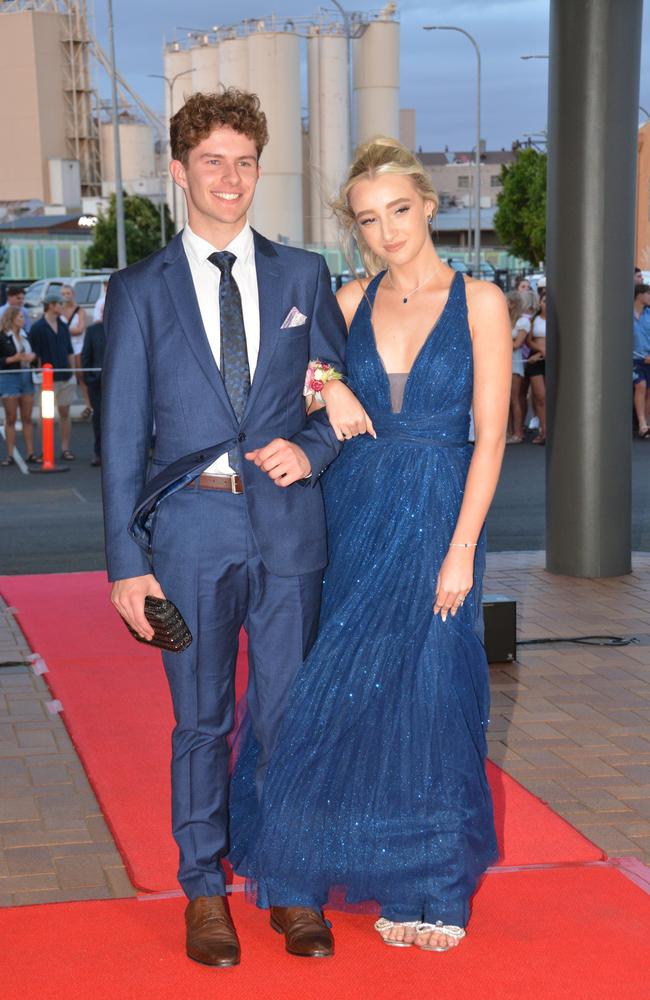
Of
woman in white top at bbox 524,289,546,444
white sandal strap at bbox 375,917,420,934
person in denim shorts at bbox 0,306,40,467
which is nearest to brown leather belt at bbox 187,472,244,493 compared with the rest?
white sandal strap at bbox 375,917,420,934

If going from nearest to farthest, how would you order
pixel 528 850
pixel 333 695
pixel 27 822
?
1. pixel 333 695
2. pixel 528 850
3. pixel 27 822

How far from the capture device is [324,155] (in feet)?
271

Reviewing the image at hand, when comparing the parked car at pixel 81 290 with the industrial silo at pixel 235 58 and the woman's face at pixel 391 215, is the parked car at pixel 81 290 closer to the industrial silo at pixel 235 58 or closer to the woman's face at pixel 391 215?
the woman's face at pixel 391 215

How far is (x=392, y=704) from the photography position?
3408 millimetres

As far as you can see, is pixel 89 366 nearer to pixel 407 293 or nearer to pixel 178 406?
pixel 407 293

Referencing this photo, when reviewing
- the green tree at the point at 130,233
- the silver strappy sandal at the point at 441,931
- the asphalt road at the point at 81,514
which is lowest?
the asphalt road at the point at 81,514

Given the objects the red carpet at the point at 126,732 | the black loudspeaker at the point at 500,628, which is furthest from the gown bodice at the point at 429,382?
the black loudspeaker at the point at 500,628

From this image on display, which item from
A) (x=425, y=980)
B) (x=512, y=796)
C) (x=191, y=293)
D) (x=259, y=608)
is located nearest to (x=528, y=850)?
(x=512, y=796)

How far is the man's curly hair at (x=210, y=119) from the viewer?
3137 millimetres

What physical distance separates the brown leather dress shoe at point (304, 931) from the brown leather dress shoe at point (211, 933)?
134 mm

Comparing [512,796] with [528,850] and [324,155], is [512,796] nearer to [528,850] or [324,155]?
[528,850]

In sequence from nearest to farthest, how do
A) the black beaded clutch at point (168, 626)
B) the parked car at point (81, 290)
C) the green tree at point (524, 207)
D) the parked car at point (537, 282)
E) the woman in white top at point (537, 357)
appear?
1. the black beaded clutch at point (168, 626)
2. the woman in white top at point (537, 357)
3. the parked car at point (537, 282)
4. the parked car at point (81, 290)
5. the green tree at point (524, 207)

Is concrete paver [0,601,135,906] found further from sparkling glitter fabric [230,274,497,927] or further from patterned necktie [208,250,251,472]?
patterned necktie [208,250,251,472]

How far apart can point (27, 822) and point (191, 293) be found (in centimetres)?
204
